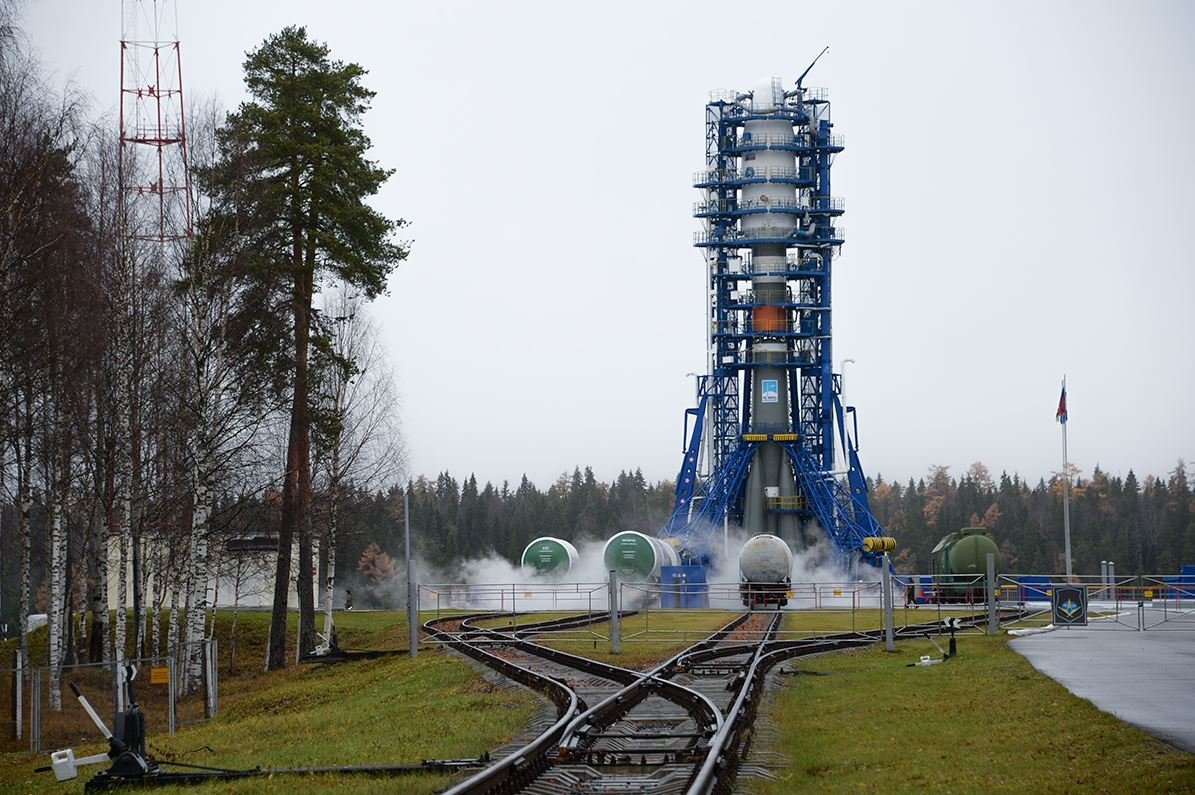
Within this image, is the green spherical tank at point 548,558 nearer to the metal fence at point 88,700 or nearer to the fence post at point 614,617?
the metal fence at point 88,700

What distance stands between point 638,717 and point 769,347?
55.2 meters

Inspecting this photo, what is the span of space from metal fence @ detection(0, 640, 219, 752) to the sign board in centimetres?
2014

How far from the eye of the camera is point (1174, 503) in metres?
145

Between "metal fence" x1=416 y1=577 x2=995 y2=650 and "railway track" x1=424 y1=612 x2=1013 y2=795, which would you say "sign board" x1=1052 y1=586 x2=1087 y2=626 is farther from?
"railway track" x1=424 y1=612 x2=1013 y2=795

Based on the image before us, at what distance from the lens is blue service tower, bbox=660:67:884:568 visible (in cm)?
7025

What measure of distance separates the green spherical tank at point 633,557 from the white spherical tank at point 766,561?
244 inches

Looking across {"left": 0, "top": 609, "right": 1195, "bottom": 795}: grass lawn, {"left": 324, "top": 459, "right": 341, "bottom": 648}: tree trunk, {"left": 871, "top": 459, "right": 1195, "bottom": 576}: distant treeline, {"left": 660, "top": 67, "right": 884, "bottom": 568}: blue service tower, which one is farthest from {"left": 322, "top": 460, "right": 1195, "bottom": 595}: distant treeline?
{"left": 0, "top": 609, "right": 1195, "bottom": 795}: grass lawn

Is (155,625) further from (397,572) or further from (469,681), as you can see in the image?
(397,572)

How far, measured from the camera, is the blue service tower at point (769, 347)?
7025cm

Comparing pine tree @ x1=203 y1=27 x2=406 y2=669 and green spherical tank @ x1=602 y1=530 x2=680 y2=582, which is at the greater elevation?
pine tree @ x1=203 y1=27 x2=406 y2=669

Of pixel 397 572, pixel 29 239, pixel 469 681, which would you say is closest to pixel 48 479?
pixel 29 239

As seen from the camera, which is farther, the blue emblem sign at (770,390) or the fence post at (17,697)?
the blue emblem sign at (770,390)

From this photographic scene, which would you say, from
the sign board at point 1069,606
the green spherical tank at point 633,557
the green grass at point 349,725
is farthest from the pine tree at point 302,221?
the green spherical tank at point 633,557

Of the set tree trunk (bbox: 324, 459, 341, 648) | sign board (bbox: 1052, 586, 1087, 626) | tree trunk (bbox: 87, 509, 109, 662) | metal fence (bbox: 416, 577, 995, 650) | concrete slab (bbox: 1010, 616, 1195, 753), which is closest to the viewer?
concrete slab (bbox: 1010, 616, 1195, 753)
